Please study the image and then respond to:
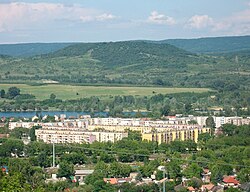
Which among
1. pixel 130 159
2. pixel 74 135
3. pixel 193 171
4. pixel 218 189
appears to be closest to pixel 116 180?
pixel 193 171

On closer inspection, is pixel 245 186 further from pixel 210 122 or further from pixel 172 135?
pixel 210 122

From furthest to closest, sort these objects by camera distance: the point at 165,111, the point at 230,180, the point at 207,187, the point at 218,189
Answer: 1. the point at 165,111
2. the point at 230,180
3. the point at 207,187
4. the point at 218,189

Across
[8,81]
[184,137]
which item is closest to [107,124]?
[184,137]

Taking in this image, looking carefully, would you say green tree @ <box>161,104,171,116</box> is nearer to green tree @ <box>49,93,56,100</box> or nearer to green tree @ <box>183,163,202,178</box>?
green tree @ <box>49,93,56,100</box>

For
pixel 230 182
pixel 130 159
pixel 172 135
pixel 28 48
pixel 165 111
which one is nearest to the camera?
pixel 230 182

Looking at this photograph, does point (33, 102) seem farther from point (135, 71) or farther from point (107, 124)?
point (135, 71)

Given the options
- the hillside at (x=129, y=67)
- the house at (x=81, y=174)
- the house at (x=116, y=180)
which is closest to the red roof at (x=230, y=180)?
the house at (x=116, y=180)
